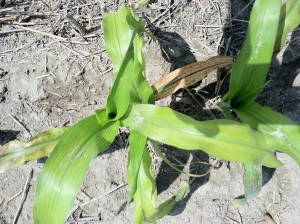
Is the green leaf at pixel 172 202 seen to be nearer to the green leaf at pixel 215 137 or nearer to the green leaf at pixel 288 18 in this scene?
the green leaf at pixel 215 137

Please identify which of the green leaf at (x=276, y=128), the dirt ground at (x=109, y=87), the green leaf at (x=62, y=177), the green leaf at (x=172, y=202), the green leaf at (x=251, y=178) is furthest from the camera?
the dirt ground at (x=109, y=87)

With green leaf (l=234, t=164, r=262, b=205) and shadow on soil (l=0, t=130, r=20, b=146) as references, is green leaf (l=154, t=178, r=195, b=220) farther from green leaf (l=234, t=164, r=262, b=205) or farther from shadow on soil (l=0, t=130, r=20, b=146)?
shadow on soil (l=0, t=130, r=20, b=146)

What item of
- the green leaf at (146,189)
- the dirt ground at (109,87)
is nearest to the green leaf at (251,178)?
the dirt ground at (109,87)

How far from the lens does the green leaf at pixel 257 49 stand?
1361 mm

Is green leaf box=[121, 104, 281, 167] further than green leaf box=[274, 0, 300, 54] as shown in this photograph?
No

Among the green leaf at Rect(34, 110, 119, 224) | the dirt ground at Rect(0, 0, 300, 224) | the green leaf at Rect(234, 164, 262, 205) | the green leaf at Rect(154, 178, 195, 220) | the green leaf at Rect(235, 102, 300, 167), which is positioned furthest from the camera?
the dirt ground at Rect(0, 0, 300, 224)

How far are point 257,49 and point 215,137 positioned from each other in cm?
37

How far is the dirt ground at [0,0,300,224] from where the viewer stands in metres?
1.65

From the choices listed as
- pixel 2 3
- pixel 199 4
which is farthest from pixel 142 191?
pixel 2 3

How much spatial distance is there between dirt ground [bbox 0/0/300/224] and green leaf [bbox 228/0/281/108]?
25cm

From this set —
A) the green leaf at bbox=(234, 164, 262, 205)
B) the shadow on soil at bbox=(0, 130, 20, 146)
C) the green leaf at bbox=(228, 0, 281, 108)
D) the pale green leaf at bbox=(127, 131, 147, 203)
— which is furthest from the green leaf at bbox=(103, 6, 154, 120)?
the shadow on soil at bbox=(0, 130, 20, 146)

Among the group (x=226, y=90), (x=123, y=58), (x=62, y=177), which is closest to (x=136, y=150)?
(x=62, y=177)

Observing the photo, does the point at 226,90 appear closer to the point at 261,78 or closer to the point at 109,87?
the point at 261,78

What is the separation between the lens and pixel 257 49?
1.38 meters
